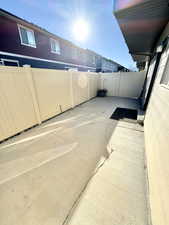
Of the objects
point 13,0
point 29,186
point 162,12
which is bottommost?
point 29,186

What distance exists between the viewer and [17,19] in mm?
6277

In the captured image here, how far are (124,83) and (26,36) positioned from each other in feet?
27.4

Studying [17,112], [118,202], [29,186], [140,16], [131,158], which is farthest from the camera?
[17,112]

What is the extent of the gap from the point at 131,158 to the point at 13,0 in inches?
313

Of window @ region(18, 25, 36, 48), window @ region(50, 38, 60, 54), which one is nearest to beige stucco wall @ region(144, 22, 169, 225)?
window @ region(18, 25, 36, 48)

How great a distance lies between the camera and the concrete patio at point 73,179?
4.06ft

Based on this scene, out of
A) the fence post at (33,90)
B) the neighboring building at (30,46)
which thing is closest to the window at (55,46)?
the neighboring building at (30,46)

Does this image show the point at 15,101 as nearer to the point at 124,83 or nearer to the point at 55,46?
the point at 124,83

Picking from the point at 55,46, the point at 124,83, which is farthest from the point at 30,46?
the point at 124,83

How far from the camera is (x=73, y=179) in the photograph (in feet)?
5.67

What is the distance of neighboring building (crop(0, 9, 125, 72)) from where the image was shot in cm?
623

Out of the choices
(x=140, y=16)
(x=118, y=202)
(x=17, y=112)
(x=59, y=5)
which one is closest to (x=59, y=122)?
(x=17, y=112)

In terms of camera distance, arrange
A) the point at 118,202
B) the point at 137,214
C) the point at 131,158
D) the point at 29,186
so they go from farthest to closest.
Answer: the point at 131,158 → the point at 29,186 → the point at 118,202 → the point at 137,214

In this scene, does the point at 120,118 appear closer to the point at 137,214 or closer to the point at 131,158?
the point at 131,158
